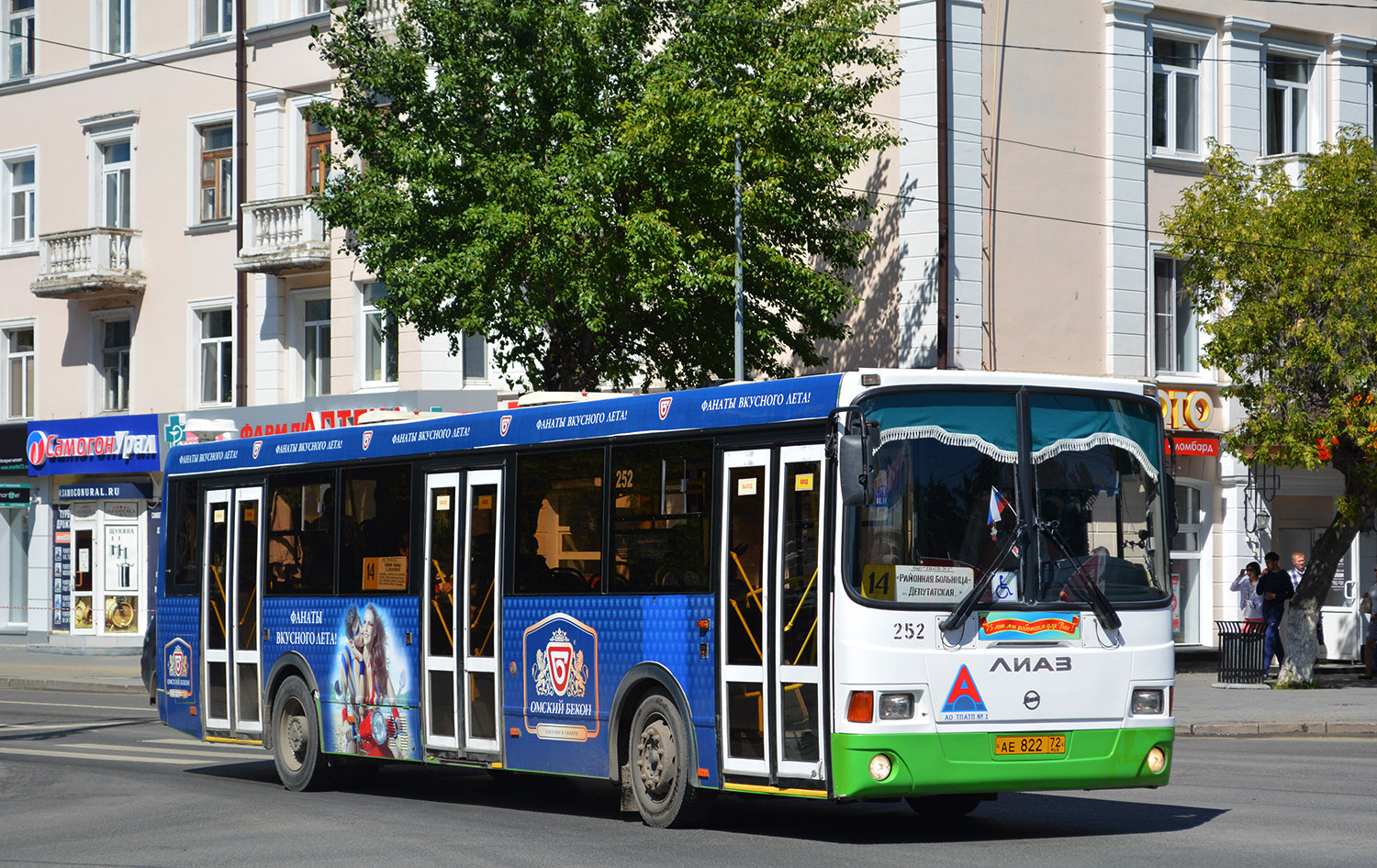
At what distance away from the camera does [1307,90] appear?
1282 inches

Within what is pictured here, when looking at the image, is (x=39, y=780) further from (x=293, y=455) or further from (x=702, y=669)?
(x=702, y=669)

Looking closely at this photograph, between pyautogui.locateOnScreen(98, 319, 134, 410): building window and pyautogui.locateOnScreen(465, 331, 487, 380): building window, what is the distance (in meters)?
9.82

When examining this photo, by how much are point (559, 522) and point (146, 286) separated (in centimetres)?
2769

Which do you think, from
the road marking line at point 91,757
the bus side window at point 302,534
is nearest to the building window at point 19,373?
the road marking line at point 91,757

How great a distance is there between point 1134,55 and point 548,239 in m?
12.5

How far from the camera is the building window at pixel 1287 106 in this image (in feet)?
106

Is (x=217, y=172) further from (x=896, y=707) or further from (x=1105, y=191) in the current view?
(x=896, y=707)

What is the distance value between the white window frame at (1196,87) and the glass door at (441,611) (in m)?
19.9

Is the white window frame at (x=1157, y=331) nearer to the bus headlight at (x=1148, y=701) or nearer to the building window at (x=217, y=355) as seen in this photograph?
the building window at (x=217, y=355)

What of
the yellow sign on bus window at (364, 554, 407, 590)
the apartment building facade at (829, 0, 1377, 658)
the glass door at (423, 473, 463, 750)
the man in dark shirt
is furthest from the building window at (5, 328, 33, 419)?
the glass door at (423, 473, 463, 750)

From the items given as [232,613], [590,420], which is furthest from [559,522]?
[232,613]

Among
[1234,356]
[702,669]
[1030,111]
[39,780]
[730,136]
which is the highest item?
[1030,111]

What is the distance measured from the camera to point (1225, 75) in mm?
31344

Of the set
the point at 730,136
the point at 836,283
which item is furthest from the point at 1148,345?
the point at 730,136
